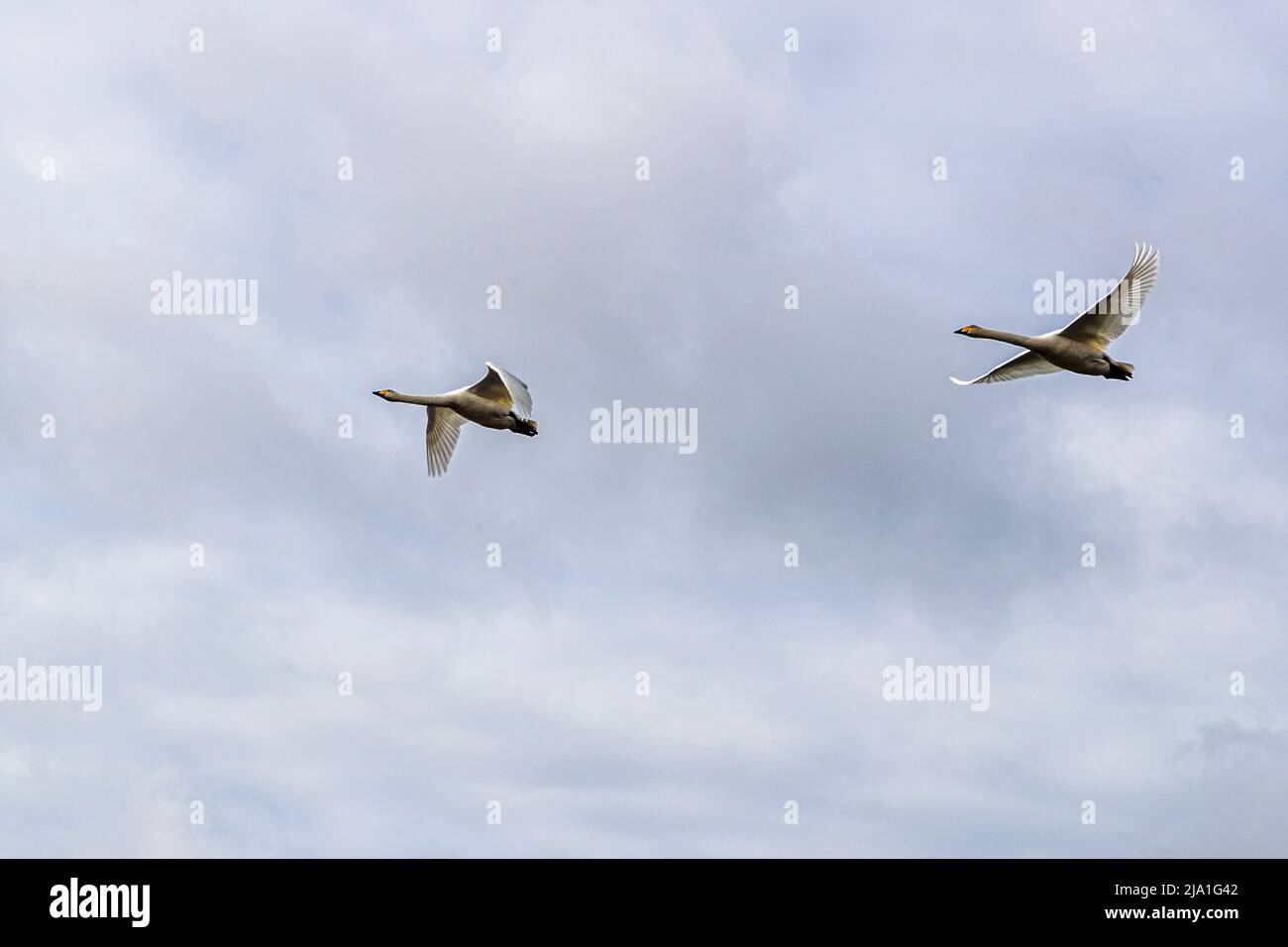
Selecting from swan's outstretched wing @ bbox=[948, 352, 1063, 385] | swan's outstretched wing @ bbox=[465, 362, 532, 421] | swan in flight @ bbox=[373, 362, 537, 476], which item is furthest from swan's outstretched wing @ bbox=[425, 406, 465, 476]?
swan's outstretched wing @ bbox=[948, 352, 1063, 385]

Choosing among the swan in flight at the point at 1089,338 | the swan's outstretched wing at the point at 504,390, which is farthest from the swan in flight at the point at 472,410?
the swan in flight at the point at 1089,338

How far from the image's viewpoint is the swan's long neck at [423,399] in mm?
77125

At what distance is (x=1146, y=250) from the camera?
67.0m

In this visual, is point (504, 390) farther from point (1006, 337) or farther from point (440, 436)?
point (1006, 337)

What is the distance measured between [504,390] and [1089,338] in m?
26.0

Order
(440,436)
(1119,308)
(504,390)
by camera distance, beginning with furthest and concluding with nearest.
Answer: (440,436) → (504,390) → (1119,308)

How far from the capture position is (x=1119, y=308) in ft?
227

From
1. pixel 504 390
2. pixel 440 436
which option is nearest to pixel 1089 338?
pixel 504 390

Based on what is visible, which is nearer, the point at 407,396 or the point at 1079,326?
the point at 1079,326

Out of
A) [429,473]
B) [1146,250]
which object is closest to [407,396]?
[429,473]

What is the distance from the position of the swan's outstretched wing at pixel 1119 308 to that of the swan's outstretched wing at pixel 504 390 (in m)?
23.6
